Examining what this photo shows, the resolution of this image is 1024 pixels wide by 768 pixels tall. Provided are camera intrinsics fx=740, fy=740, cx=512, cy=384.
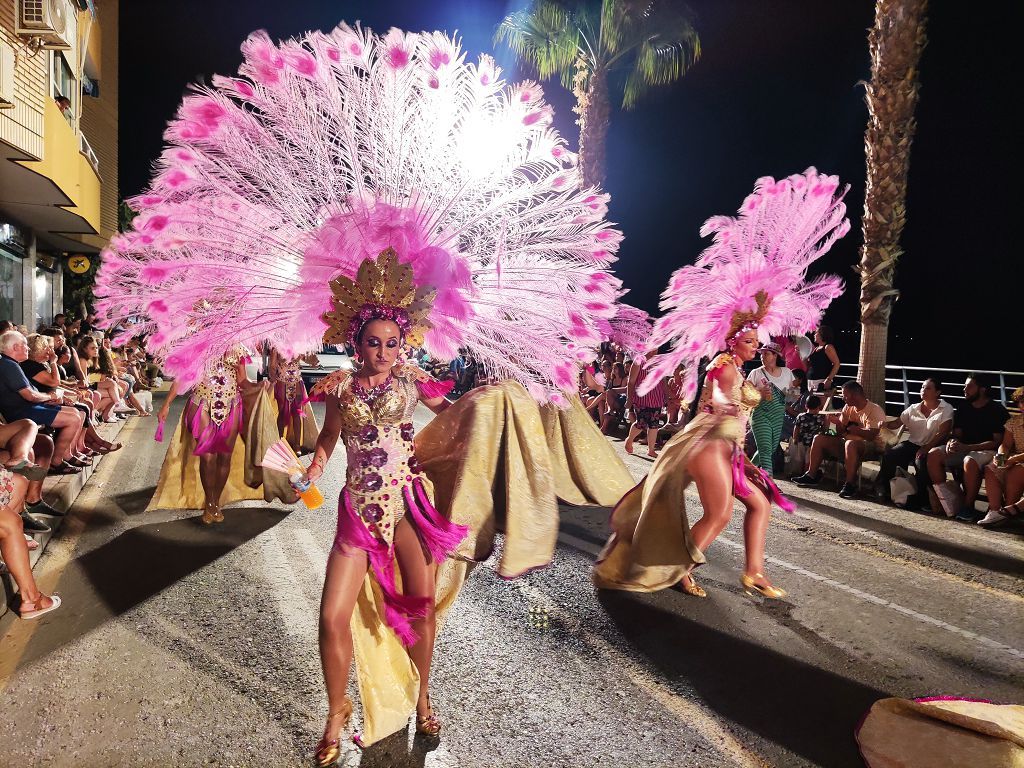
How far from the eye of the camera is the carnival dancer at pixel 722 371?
492 cm

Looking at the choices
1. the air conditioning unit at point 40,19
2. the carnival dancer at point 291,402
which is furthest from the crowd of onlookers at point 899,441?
the air conditioning unit at point 40,19

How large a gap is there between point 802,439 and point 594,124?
9.51 m

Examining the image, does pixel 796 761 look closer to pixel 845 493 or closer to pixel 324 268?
pixel 324 268

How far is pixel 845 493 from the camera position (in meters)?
8.75

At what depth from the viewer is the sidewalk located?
14.8 feet

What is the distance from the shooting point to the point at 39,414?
7641 millimetres

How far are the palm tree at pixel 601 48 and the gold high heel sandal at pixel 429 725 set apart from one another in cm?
1461

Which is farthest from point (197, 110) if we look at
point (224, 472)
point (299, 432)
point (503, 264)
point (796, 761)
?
point (299, 432)

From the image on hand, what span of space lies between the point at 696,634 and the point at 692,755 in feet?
4.44

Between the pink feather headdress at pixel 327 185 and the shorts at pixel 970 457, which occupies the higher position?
the pink feather headdress at pixel 327 185

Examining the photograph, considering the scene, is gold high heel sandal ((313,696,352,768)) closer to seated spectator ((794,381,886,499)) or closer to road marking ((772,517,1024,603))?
road marking ((772,517,1024,603))

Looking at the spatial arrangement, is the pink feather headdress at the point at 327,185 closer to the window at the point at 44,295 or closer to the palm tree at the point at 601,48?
the palm tree at the point at 601,48

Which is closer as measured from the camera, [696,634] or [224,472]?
[696,634]

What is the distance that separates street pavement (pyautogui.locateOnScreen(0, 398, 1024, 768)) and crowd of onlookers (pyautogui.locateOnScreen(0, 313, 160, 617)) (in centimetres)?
34
